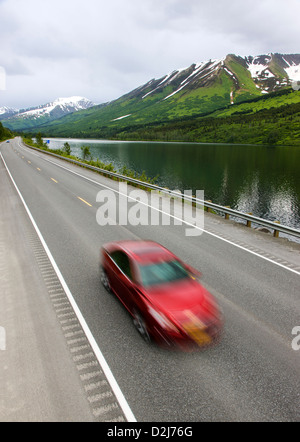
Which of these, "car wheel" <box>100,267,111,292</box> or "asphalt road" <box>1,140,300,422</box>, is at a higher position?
"car wheel" <box>100,267,111,292</box>

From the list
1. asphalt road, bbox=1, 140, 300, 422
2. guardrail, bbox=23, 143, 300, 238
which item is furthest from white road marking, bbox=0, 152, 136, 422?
guardrail, bbox=23, 143, 300, 238

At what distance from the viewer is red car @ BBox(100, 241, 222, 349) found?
472cm

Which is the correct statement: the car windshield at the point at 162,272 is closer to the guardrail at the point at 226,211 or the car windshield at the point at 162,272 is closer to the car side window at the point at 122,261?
the car side window at the point at 122,261

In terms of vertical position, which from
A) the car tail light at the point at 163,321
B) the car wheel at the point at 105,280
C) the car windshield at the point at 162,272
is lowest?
the car wheel at the point at 105,280

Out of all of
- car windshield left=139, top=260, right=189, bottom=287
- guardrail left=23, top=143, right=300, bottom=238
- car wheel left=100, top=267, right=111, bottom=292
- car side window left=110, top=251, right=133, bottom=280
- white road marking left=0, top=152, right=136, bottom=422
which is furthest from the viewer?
guardrail left=23, top=143, right=300, bottom=238

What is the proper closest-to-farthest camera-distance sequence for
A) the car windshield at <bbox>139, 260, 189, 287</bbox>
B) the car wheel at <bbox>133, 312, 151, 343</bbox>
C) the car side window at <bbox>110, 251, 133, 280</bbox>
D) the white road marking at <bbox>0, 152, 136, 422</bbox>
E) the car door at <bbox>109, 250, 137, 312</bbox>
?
the white road marking at <bbox>0, 152, 136, 422</bbox>
the car wheel at <bbox>133, 312, 151, 343</bbox>
the car windshield at <bbox>139, 260, 189, 287</bbox>
the car door at <bbox>109, 250, 137, 312</bbox>
the car side window at <bbox>110, 251, 133, 280</bbox>

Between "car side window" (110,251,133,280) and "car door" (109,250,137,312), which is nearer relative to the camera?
"car door" (109,250,137,312)

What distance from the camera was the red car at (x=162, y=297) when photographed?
4.72 m

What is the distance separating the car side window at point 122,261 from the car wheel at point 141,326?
0.87 meters

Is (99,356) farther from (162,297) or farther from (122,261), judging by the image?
(122,261)

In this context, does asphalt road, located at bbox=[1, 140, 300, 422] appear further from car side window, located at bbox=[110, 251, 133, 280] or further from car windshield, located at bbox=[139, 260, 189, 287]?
car windshield, located at bbox=[139, 260, 189, 287]

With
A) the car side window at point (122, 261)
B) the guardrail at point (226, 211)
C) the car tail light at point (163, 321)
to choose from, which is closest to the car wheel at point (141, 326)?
the car tail light at point (163, 321)
